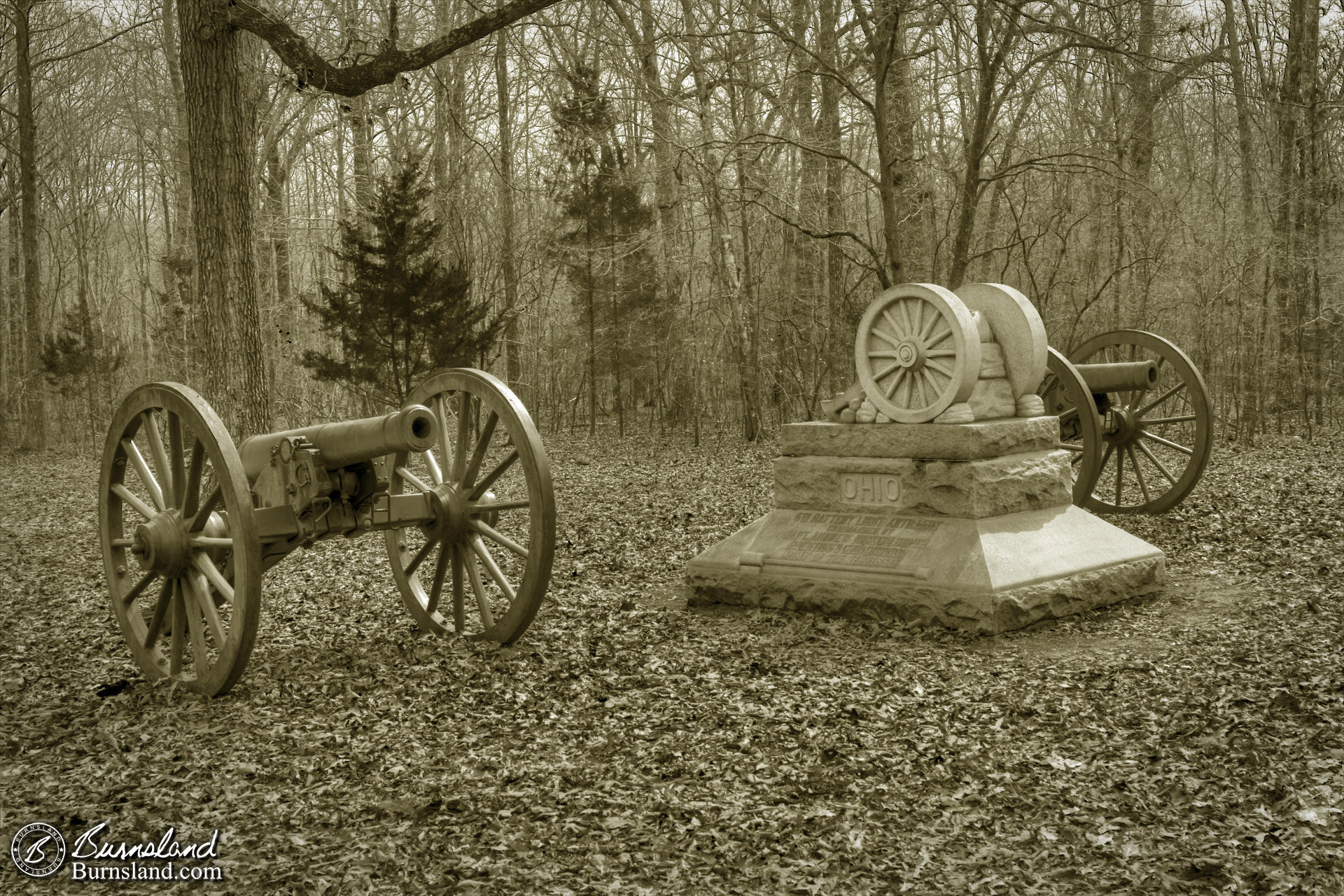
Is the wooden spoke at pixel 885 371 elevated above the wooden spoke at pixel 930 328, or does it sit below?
below

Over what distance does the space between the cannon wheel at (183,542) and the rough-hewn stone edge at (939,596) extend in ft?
9.51

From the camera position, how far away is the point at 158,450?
5.14 m

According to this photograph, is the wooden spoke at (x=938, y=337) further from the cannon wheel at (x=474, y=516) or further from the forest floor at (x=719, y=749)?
the cannon wheel at (x=474, y=516)

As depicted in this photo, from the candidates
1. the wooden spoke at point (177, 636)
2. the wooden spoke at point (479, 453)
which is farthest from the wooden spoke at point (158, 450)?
the wooden spoke at point (479, 453)

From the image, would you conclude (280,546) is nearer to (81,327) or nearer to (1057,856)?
(1057,856)

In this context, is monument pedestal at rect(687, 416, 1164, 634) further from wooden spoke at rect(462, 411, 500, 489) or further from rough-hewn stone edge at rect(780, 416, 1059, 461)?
wooden spoke at rect(462, 411, 500, 489)

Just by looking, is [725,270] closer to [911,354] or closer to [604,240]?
[604,240]

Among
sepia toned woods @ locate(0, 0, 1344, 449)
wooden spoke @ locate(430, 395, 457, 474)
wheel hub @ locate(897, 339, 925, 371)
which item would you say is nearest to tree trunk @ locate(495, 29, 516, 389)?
sepia toned woods @ locate(0, 0, 1344, 449)

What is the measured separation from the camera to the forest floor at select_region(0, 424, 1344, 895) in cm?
330

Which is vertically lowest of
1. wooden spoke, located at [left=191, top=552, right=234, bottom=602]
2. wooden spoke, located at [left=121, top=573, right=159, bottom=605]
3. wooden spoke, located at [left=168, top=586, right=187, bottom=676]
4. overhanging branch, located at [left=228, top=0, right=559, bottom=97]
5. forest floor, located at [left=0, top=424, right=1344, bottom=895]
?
forest floor, located at [left=0, top=424, right=1344, bottom=895]

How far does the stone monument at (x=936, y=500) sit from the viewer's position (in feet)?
20.1

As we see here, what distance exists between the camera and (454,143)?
22.4 meters

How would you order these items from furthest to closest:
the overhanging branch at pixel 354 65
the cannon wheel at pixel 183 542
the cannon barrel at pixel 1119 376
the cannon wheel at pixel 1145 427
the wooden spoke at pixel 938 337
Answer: the cannon wheel at pixel 1145 427
the overhanging branch at pixel 354 65
the cannon barrel at pixel 1119 376
the wooden spoke at pixel 938 337
the cannon wheel at pixel 183 542

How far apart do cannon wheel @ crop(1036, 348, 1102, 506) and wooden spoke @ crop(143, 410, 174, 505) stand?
18.2 feet
